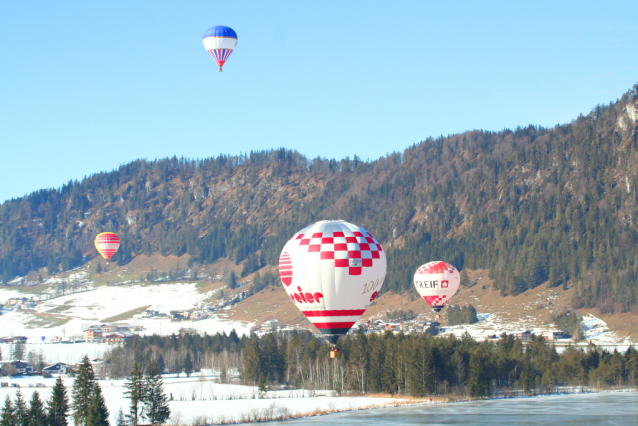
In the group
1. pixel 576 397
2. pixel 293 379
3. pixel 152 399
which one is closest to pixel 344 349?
pixel 293 379

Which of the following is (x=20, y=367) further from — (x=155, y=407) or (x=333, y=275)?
(x=333, y=275)

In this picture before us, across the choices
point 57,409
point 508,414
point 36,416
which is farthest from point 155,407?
point 508,414

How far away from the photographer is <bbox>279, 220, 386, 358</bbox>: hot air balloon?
245 ft

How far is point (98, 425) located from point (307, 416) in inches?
960

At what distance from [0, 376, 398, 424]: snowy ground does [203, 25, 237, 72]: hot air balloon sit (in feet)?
142

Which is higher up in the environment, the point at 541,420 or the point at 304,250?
the point at 304,250

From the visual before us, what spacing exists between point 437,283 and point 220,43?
63.6 m

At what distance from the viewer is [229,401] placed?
4427 inches

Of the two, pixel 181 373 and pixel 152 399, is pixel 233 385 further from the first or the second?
pixel 152 399

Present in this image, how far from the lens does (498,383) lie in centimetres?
12000

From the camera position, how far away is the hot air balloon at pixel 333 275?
74812 millimetres

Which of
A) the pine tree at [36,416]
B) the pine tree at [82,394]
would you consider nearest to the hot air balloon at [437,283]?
the pine tree at [82,394]

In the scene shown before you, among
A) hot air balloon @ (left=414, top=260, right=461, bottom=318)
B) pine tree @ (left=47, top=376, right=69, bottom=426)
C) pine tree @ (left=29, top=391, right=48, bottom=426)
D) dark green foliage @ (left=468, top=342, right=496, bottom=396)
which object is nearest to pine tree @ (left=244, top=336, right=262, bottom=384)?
hot air balloon @ (left=414, top=260, right=461, bottom=318)

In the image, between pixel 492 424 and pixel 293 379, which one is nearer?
pixel 492 424
